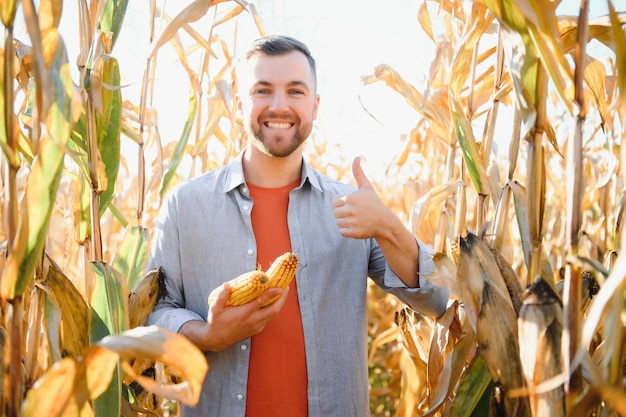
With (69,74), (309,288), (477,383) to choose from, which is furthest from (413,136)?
(69,74)

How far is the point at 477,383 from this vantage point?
1.03 m

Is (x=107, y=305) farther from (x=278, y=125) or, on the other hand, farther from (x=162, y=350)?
(x=278, y=125)

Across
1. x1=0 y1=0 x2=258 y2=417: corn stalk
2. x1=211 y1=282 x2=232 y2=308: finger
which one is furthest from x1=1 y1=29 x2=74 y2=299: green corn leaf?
x1=211 y1=282 x2=232 y2=308: finger

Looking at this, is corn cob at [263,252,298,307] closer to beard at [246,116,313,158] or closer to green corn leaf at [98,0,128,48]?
beard at [246,116,313,158]

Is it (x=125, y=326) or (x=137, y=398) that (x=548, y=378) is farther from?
(x=137, y=398)

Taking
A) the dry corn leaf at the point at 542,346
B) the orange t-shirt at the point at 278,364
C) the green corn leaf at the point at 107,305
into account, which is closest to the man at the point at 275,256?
the orange t-shirt at the point at 278,364

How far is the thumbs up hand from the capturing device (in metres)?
1.19

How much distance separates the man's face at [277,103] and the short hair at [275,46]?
14 mm

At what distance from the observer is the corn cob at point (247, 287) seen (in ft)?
3.74

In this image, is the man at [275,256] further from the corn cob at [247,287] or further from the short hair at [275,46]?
the corn cob at [247,287]

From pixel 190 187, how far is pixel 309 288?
0.44 metres

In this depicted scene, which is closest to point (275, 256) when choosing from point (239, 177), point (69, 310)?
point (239, 177)

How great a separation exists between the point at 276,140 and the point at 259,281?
472 millimetres

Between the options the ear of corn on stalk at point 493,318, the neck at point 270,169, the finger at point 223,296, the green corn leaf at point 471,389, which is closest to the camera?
the ear of corn on stalk at point 493,318
